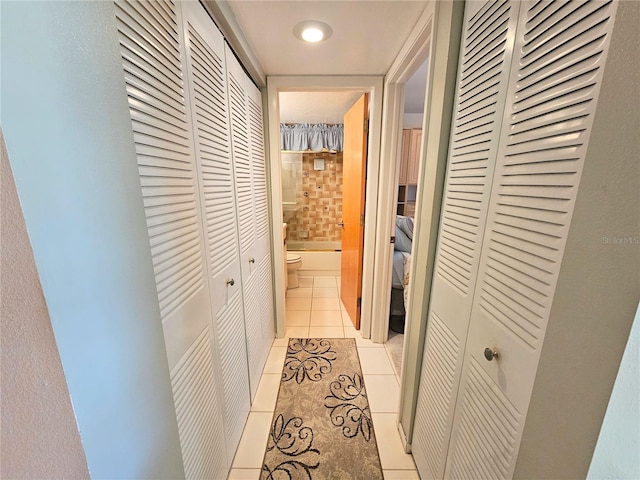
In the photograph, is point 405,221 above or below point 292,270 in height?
above

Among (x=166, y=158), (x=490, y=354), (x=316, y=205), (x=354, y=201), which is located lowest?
(x=490, y=354)

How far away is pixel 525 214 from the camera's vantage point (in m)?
0.63

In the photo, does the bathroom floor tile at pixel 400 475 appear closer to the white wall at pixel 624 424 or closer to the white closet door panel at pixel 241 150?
the white wall at pixel 624 424

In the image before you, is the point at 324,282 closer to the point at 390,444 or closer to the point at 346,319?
the point at 346,319

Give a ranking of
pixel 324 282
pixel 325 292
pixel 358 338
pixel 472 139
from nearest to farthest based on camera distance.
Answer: pixel 472 139
pixel 358 338
pixel 325 292
pixel 324 282

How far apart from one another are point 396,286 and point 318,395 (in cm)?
121

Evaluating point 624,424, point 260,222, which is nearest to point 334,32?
point 260,222

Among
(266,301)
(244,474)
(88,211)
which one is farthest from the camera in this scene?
(266,301)

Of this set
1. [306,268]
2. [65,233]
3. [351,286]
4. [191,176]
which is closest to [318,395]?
[351,286]

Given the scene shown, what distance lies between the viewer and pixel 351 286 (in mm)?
2594

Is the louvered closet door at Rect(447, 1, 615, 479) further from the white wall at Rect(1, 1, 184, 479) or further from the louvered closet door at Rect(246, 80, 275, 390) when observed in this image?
the louvered closet door at Rect(246, 80, 275, 390)

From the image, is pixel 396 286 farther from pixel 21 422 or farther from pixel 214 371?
pixel 21 422

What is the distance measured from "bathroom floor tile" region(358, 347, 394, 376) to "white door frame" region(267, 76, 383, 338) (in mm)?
190

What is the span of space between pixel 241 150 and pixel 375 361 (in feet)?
6.19
